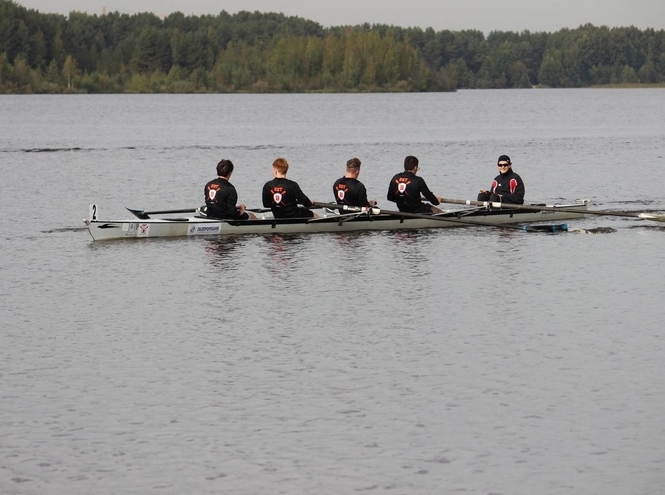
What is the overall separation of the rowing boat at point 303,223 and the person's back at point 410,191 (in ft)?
1.07

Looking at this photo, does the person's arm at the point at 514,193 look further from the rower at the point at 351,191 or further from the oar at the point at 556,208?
the rower at the point at 351,191

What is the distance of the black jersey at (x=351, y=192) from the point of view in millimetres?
28641

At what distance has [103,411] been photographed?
13.8 meters

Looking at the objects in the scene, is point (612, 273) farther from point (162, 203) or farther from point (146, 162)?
point (146, 162)

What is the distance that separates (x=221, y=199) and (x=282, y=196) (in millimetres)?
1488

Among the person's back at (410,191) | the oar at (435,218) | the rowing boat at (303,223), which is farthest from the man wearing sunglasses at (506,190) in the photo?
the person's back at (410,191)

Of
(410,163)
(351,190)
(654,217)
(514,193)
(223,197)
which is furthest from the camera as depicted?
(654,217)

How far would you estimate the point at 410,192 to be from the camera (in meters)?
29.3

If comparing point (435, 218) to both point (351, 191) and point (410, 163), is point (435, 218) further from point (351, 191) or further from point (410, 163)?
point (351, 191)

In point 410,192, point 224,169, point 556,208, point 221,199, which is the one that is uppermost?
point 224,169

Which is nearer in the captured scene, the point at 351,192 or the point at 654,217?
the point at 351,192

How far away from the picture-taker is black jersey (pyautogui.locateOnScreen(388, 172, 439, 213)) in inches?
1147

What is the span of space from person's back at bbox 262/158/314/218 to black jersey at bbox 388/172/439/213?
241cm

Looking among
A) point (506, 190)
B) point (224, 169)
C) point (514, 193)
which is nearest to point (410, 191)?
point (506, 190)
